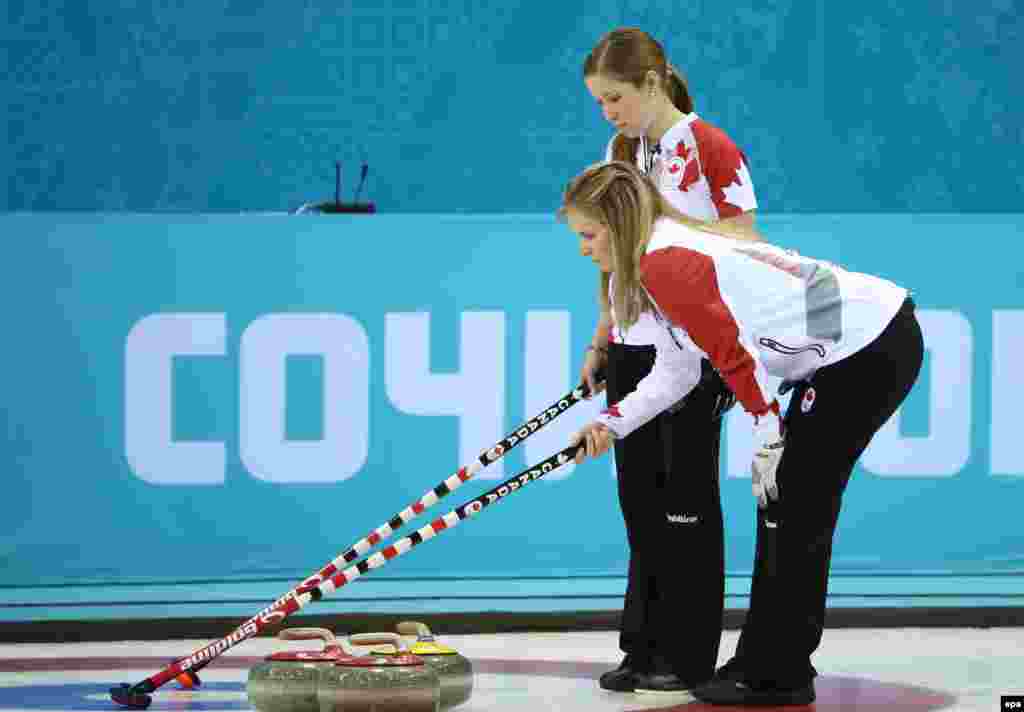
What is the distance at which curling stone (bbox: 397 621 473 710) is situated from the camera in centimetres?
381

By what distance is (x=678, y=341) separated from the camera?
3.91 meters

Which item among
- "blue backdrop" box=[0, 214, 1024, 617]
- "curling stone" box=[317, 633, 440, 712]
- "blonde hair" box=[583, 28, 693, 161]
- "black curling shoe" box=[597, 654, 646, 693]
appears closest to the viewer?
"curling stone" box=[317, 633, 440, 712]

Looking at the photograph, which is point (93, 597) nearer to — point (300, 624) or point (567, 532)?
point (300, 624)

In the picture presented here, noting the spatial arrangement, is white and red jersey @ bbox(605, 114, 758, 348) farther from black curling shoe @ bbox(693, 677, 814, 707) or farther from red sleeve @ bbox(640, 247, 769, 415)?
black curling shoe @ bbox(693, 677, 814, 707)

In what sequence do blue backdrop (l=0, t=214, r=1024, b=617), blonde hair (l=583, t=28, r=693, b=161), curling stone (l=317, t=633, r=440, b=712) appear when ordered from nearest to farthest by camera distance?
curling stone (l=317, t=633, r=440, b=712) < blonde hair (l=583, t=28, r=693, b=161) < blue backdrop (l=0, t=214, r=1024, b=617)

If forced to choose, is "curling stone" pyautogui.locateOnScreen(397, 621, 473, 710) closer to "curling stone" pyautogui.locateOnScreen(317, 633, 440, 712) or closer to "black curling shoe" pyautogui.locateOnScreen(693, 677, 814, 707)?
"curling stone" pyautogui.locateOnScreen(317, 633, 440, 712)

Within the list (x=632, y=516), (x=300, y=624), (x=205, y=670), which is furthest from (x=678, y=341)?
(x=300, y=624)

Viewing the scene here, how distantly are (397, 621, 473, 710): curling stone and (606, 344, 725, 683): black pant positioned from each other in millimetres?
519

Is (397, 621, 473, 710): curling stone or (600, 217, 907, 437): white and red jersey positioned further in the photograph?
(397, 621, 473, 710): curling stone

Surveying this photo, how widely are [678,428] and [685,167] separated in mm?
580

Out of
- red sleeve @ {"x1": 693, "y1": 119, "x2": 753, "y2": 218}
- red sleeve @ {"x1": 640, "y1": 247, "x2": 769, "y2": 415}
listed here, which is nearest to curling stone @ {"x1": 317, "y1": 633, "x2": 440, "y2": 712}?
red sleeve @ {"x1": 640, "y1": 247, "x2": 769, "y2": 415}

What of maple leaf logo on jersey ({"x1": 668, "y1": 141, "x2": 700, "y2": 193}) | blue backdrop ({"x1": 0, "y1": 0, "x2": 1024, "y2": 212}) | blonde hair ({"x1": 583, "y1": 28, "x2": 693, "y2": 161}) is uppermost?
blue backdrop ({"x1": 0, "y1": 0, "x2": 1024, "y2": 212})

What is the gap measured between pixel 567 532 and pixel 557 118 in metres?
2.80

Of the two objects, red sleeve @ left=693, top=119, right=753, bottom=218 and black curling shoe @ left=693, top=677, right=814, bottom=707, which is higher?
red sleeve @ left=693, top=119, right=753, bottom=218
